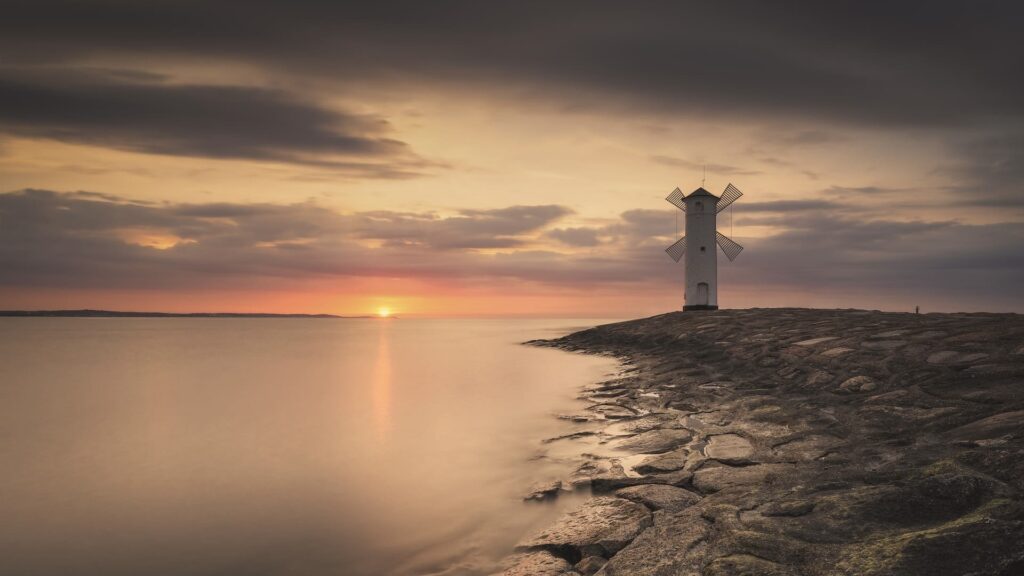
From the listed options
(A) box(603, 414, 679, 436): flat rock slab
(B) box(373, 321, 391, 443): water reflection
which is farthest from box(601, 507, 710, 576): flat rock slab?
(B) box(373, 321, 391, 443): water reflection

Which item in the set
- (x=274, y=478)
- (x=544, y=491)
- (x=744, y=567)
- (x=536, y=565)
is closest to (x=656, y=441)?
(x=544, y=491)

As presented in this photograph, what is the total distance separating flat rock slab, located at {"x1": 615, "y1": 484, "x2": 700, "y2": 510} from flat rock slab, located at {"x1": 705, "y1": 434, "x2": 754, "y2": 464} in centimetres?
111

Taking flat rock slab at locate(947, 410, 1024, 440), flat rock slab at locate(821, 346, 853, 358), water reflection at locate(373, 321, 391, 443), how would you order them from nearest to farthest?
flat rock slab at locate(947, 410, 1024, 440), flat rock slab at locate(821, 346, 853, 358), water reflection at locate(373, 321, 391, 443)

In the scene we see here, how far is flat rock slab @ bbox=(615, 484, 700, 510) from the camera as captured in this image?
204 inches

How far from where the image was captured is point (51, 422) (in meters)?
14.8

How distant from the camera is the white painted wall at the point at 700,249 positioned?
36844mm

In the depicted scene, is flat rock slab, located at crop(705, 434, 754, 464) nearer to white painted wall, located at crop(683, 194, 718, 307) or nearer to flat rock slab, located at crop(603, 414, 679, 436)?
flat rock slab, located at crop(603, 414, 679, 436)

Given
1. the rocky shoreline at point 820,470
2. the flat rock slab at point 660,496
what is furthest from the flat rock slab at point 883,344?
the flat rock slab at point 660,496

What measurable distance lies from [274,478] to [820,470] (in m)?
7.94

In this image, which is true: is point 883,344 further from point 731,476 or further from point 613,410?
point 731,476

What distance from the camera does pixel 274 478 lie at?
902 cm

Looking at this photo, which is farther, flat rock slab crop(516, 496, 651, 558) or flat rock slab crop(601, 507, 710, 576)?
flat rock slab crop(516, 496, 651, 558)

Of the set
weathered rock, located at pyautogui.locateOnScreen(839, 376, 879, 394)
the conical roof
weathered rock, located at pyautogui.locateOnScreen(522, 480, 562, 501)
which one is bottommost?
weathered rock, located at pyautogui.locateOnScreen(522, 480, 562, 501)

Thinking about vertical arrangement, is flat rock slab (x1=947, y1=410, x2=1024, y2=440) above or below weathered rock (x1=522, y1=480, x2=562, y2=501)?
above
